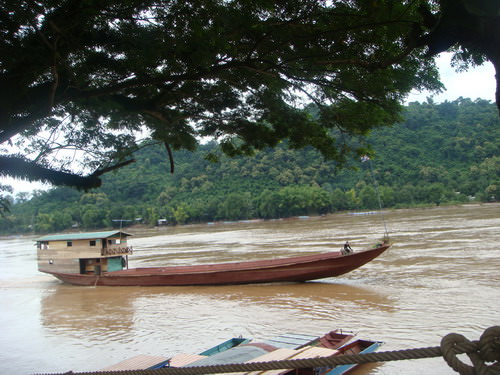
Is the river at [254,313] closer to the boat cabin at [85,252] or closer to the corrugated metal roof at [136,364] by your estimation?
the boat cabin at [85,252]

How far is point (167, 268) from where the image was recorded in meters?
14.6

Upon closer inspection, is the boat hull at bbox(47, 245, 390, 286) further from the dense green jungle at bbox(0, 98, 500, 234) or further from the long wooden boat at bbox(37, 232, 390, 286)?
the dense green jungle at bbox(0, 98, 500, 234)

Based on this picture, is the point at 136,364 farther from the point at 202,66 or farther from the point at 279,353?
the point at 202,66

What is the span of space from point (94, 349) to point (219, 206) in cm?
5989

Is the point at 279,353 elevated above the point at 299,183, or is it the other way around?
the point at 299,183

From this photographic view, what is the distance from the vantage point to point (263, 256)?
20.1 meters

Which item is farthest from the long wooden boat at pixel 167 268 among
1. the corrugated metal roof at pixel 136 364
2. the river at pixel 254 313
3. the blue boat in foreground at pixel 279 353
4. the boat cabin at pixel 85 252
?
the corrugated metal roof at pixel 136 364

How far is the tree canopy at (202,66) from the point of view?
309 centimetres

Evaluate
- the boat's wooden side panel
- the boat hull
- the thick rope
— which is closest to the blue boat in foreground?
the thick rope

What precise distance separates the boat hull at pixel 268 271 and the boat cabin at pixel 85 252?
194cm

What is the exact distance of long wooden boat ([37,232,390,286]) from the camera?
1246 cm

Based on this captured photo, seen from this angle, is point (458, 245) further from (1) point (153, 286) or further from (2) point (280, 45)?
(2) point (280, 45)

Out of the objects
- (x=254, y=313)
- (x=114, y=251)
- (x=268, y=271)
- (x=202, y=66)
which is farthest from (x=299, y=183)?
(x=202, y=66)

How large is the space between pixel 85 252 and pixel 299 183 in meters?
60.4
